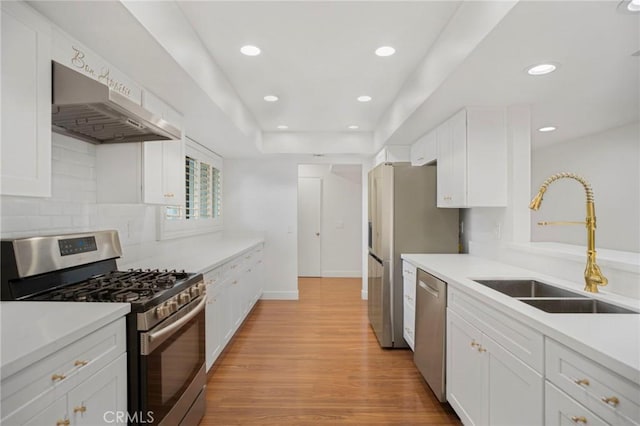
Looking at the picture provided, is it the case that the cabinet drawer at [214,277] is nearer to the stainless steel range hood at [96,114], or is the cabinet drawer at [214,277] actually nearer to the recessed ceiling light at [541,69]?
the stainless steel range hood at [96,114]

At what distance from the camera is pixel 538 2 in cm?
130

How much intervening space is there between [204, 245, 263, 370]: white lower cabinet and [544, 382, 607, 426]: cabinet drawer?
208 cm

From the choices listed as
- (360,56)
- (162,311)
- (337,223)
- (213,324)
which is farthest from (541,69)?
(337,223)

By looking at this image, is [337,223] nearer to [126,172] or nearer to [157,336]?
[126,172]

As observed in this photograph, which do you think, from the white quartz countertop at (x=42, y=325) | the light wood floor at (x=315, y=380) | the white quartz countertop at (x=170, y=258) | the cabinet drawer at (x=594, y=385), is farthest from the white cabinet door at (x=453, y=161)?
the white quartz countertop at (x=42, y=325)

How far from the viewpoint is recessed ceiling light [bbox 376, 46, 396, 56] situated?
236 centimetres

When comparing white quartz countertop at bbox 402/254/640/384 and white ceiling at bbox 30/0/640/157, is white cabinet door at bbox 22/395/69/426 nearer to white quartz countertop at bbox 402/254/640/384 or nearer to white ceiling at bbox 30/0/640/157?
white ceiling at bbox 30/0/640/157

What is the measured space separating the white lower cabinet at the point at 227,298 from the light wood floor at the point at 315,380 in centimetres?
23

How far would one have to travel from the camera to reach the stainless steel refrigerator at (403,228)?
10.5 ft

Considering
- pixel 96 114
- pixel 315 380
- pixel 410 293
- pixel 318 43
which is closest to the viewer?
pixel 96 114

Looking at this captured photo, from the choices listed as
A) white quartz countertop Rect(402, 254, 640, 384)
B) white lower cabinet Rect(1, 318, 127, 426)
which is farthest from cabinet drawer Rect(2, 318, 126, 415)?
white quartz countertop Rect(402, 254, 640, 384)

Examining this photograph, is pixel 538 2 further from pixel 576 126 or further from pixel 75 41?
pixel 576 126

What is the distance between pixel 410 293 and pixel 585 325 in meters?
1.78

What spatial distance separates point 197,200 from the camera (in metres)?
4.09
